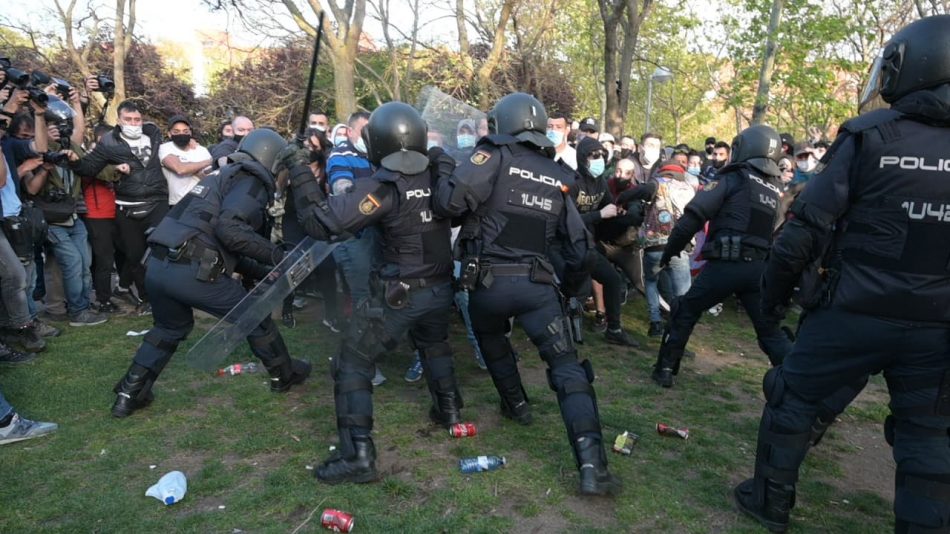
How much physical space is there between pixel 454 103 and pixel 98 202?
405cm

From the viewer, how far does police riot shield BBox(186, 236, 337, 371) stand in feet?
13.8

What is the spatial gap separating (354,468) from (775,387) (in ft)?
7.29

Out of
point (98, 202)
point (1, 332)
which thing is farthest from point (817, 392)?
point (98, 202)

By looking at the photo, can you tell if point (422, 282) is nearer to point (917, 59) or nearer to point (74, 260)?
point (917, 59)

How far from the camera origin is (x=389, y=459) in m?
3.82

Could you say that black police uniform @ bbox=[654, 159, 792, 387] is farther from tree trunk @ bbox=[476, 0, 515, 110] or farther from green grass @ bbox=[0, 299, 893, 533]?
tree trunk @ bbox=[476, 0, 515, 110]

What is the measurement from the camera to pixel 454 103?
5.30 metres

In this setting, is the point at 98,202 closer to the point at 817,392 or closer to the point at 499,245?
the point at 499,245

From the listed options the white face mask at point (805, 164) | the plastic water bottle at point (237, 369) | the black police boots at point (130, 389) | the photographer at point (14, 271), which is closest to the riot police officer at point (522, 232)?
the black police boots at point (130, 389)

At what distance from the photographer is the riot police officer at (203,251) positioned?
13.6 feet

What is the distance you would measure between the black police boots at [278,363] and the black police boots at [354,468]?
1.33m

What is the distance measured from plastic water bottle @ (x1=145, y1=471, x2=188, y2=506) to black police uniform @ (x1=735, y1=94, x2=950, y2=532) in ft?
10.4

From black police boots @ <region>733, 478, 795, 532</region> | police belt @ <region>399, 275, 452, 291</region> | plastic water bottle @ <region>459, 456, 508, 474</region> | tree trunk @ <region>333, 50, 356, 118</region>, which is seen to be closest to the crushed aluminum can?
plastic water bottle @ <region>459, 456, 508, 474</region>

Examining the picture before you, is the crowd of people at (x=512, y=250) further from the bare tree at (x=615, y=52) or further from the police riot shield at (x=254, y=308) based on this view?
the bare tree at (x=615, y=52)
